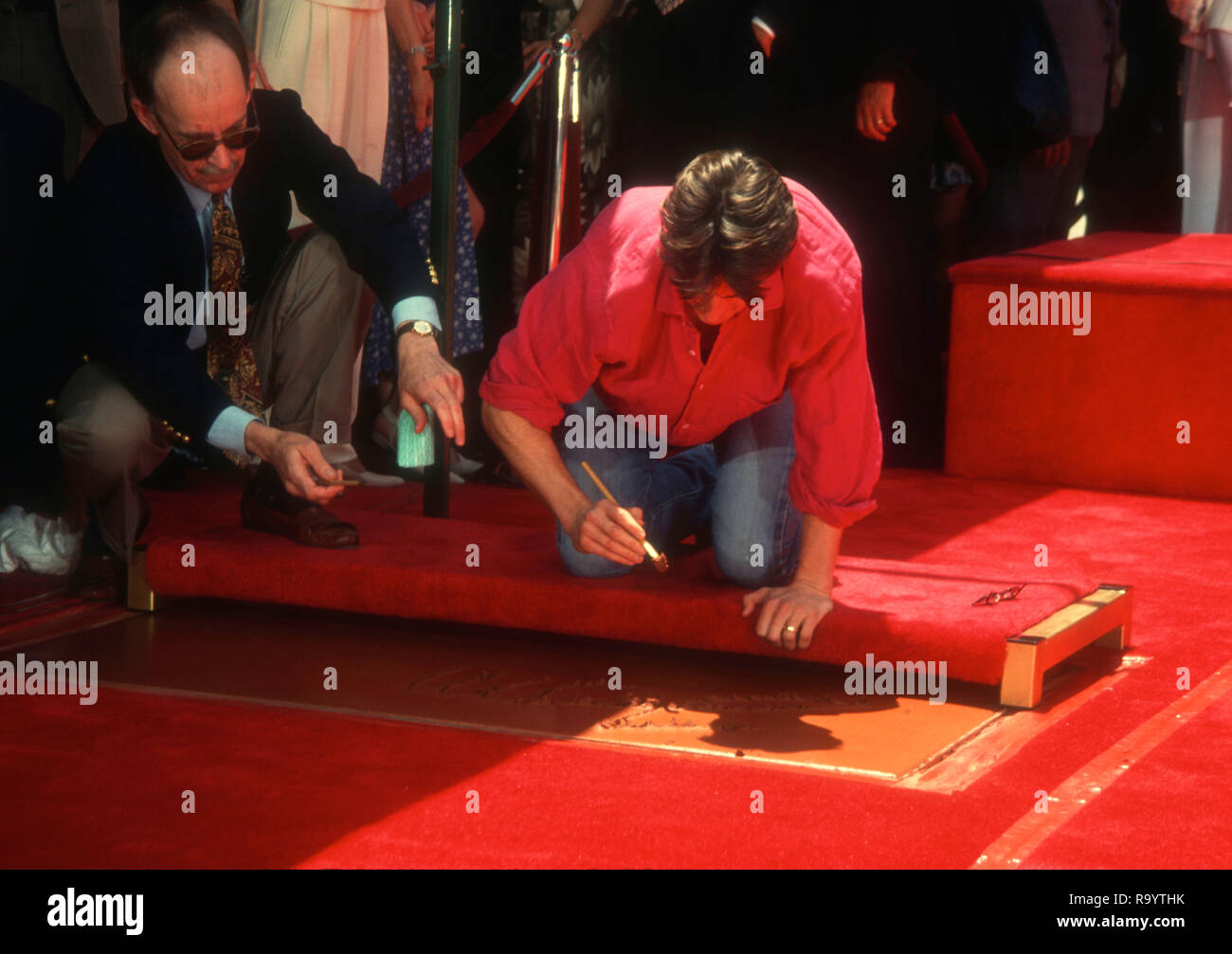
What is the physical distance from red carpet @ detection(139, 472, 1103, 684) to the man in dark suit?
12 cm

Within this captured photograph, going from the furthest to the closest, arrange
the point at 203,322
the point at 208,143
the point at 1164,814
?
the point at 203,322 → the point at 208,143 → the point at 1164,814

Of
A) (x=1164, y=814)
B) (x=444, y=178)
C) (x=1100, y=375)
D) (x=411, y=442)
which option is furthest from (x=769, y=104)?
(x=1164, y=814)

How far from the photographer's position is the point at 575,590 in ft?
8.86

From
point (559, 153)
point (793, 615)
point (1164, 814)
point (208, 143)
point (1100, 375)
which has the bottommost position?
point (1164, 814)

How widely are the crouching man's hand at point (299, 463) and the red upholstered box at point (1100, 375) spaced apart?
2096 millimetres

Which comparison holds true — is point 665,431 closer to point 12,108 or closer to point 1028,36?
point 12,108

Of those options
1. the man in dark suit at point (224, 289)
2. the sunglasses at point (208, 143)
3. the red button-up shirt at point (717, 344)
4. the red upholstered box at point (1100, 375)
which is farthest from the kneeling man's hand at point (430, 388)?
the red upholstered box at point (1100, 375)

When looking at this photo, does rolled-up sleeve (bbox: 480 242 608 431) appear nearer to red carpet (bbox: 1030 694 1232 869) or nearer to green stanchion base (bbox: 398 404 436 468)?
green stanchion base (bbox: 398 404 436 468)

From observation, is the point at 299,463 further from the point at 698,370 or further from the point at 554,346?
the point at 698,370

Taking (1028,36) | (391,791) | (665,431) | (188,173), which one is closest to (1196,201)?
(1028,36)

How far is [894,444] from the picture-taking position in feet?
14.9

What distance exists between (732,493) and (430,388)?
1.72 feet

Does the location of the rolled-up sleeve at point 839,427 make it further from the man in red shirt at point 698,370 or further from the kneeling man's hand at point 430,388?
the kneeling man's hand at point 430,388

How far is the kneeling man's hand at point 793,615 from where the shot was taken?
2527mm
